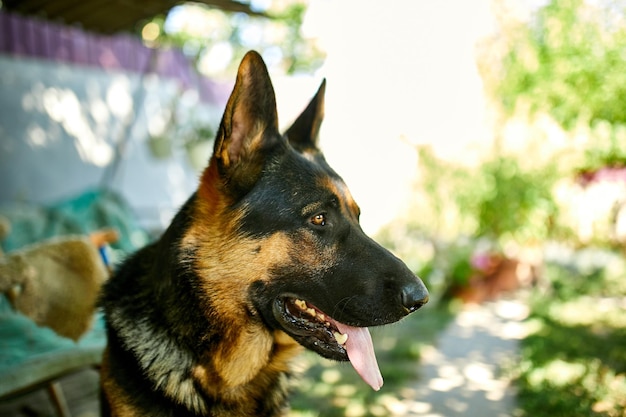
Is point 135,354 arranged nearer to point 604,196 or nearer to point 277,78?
point 604,196

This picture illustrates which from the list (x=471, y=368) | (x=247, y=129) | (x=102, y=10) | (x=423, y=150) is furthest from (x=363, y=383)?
(x=102, y=10)

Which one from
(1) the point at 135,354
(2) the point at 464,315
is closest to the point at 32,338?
(1) the point at 135,354

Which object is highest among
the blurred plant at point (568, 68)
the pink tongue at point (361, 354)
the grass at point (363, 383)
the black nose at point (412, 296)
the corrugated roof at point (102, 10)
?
the blurred plant at point (568, 68)

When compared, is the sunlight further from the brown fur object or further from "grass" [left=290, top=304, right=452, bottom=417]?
"grass" [left=290, top=304, right=452, bottom=417]

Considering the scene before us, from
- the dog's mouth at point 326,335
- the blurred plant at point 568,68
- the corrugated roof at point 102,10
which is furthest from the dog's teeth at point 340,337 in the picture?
the corrugated roof at point 102,10

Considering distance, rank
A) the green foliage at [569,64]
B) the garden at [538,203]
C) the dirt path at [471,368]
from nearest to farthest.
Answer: the dirt path at [471,368]
the green foliage at [569,64]
the garden at [538,203]

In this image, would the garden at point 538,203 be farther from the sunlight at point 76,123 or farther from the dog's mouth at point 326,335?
the sunlight at point 76,123

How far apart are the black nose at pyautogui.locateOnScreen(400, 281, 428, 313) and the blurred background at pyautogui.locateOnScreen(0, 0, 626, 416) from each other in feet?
7.47

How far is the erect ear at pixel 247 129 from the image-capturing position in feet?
6.68

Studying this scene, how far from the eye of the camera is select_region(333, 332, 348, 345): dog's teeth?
2188 millimetres

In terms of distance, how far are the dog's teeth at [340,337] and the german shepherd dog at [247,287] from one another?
11 mm

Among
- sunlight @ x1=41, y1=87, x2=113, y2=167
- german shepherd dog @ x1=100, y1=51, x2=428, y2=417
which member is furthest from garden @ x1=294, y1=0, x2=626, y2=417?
sunlight @ x1=41, y1=87, x2=113, y2=167

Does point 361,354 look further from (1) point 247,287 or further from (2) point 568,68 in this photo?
(2) point 568,68

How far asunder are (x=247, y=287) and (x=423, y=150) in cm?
751
